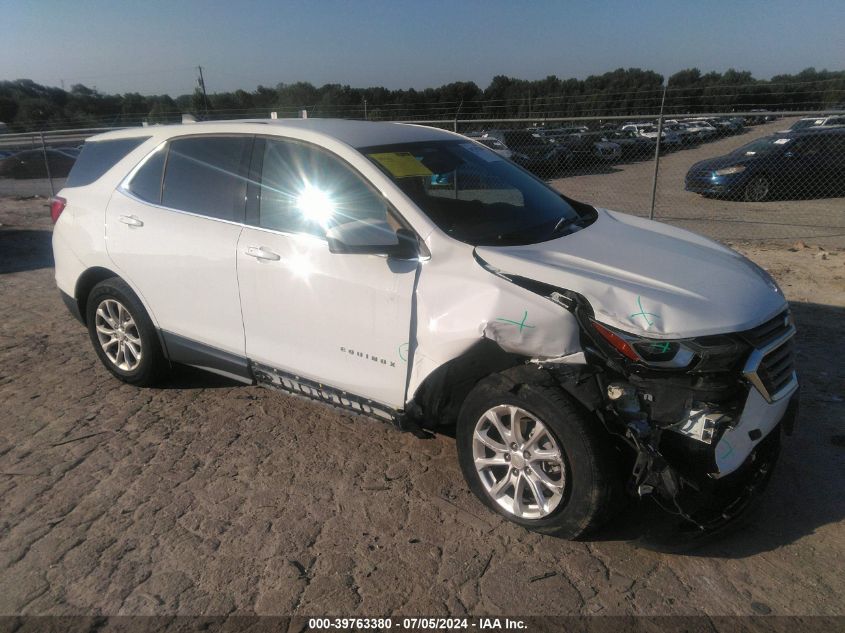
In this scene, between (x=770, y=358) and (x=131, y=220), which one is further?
(x=131, y=220)

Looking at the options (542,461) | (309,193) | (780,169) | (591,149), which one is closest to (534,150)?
(591,149)

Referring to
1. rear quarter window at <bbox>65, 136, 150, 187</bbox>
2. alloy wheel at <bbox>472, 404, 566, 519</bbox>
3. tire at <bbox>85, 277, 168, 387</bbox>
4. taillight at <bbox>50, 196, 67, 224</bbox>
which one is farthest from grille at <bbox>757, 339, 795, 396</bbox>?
taillight at <bbox>50, 196, 67, 224</bbox>

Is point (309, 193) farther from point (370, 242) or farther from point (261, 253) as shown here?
point (370, 242)

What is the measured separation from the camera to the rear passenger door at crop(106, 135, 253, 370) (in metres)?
3.78

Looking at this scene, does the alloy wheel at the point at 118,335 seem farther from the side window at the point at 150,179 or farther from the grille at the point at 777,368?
the grille at the point at 777,368

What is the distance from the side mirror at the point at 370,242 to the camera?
308cm

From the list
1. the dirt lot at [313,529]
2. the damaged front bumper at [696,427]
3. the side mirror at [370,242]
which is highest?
the side mirror at [370,242]

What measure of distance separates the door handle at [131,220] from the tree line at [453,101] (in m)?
13.8

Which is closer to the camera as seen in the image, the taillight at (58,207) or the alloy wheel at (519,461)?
the alloy wheel at (519,461)

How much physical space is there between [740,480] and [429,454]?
5.40 ft

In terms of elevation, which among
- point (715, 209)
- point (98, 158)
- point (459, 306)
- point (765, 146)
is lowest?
point (715, 209)

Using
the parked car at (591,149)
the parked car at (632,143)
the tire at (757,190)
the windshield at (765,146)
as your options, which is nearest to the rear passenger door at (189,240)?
the tire at (757,190)

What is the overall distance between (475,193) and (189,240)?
179 centimetres

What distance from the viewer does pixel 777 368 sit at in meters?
2.87
